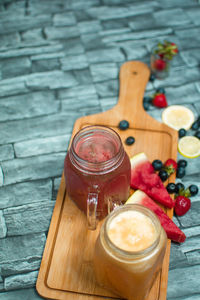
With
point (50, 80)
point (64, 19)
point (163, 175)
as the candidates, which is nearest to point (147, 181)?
point (163, 175)

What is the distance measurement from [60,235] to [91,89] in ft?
3.98

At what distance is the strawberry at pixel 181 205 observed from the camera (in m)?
1.86

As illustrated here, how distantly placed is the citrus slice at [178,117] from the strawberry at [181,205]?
0.61m

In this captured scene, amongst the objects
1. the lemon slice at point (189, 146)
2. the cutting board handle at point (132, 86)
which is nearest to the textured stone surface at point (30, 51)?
the cutting board handle at point (132, 86)

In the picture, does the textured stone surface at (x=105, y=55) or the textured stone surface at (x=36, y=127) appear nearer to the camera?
the textured stone surface at (x=36, y=127)

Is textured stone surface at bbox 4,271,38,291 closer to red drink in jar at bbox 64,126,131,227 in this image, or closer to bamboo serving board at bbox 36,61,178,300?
bamboo serving board at bbox 36,61,178,300

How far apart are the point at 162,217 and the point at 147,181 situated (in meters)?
0.23

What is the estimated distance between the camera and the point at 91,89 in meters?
2.61

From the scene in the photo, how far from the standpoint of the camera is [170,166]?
6.54 ft

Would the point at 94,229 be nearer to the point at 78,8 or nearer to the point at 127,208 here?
the point at 127,208

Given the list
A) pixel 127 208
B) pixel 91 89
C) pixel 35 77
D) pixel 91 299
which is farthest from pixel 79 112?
pixel 91 299

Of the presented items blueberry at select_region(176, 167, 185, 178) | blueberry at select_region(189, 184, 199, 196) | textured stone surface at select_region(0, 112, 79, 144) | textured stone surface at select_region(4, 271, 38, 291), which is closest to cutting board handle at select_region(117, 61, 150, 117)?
textured stone surface at select_region(0, 112, 79, 144)

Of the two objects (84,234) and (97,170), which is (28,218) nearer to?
(84,234)

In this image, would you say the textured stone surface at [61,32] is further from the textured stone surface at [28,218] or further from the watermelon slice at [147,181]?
the textured stone surface at [28,218]
